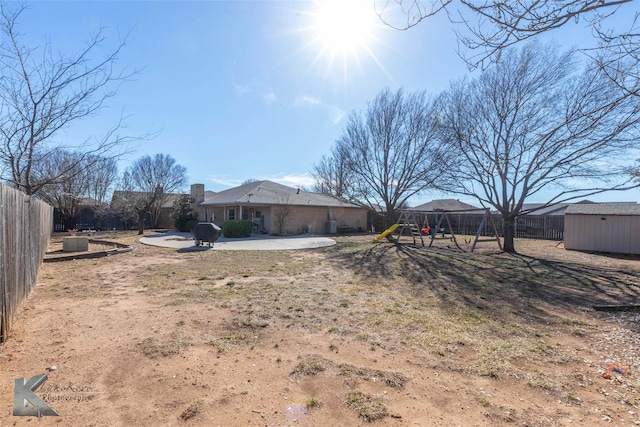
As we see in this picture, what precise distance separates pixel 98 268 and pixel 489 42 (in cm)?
993

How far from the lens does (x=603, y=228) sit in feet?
49.6

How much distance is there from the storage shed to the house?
12.4 metres

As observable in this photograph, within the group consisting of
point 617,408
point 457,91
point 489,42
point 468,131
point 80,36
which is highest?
point 457,91

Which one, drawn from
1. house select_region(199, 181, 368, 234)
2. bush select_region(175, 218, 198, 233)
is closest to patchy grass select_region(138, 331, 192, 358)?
house select_region(199, 181, 368, 234)

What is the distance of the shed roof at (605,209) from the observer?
575 inches

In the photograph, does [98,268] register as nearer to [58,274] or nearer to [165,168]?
[58,274]

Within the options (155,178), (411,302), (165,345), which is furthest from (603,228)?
(155,178)

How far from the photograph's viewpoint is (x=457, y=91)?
14406 mm

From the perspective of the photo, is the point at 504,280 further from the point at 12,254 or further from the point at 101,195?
the point at 101,195

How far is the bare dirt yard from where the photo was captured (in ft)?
8.00

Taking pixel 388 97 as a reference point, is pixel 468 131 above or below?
below

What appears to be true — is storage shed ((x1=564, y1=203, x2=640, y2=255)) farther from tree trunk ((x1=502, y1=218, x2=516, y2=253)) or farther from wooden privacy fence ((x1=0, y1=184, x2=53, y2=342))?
wooden privacy fence ((x1=0, y1=184, x2=53, y2=342))

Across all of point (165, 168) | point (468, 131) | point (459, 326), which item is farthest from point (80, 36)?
point (165, 168)

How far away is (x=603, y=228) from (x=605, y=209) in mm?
1037
